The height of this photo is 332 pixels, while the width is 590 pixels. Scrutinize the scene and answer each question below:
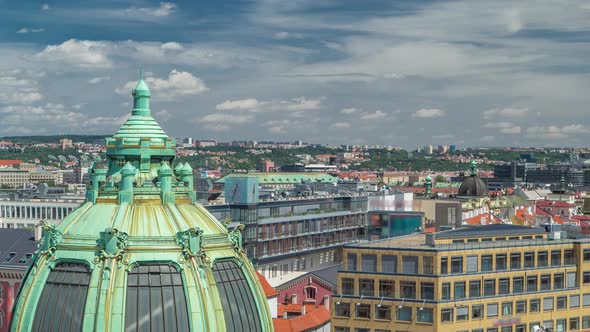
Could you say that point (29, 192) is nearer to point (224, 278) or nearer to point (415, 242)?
point (415, 242)

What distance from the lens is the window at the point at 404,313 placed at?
7781cm

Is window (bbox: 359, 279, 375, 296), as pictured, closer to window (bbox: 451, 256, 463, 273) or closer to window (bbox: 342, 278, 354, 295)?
window (bbox: 342, 278, 354, 295)

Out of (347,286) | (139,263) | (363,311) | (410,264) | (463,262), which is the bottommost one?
(363,311)

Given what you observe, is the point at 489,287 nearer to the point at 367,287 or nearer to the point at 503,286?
the point at 503,286

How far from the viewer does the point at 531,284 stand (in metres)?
83.1

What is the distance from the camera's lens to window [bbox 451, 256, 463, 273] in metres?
78.4

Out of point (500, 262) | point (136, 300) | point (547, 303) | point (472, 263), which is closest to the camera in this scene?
point (136, 300)

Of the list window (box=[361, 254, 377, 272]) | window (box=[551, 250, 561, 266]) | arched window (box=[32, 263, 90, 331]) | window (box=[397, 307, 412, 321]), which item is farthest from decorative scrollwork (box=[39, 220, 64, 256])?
window (box=[551, 250, 561, 266])

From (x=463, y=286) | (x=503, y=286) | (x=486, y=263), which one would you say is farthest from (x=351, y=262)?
(x=503, y=286)

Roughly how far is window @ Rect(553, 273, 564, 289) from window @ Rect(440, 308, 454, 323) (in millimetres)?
12047

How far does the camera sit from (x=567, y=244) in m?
86.2

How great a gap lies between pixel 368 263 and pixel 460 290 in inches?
286

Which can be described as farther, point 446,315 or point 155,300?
point 446,315

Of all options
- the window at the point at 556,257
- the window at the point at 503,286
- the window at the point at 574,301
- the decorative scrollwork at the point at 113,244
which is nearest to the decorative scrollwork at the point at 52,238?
the decorative scrollwork at the point at 113,244
